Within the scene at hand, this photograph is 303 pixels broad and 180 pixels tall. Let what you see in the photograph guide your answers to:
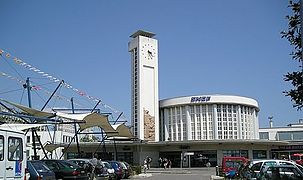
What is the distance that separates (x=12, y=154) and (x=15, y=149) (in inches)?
9.3

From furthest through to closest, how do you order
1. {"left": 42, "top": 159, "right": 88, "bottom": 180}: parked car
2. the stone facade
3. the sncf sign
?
the stone facade, the sncf sign, {"left": 42, "top": 159, "right": 88, "bottom": 180}: parked car

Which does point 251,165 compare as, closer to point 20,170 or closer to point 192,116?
point 20,170

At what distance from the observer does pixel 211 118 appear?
75125 millimetres

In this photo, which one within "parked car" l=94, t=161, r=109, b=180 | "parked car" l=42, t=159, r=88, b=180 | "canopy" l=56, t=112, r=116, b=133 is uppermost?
"canopy" l=56, t=112, r=116, b=133

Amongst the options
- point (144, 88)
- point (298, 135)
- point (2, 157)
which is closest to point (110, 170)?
point (2, 157)

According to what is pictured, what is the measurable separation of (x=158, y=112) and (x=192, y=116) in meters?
7.16

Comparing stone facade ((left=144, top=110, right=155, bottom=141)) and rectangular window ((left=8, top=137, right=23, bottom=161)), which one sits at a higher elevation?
stone facade ((left=144, top=110, right=155, bottom=141))

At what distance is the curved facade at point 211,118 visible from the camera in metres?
74.8

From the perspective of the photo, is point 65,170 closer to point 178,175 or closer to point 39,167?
point 39,167

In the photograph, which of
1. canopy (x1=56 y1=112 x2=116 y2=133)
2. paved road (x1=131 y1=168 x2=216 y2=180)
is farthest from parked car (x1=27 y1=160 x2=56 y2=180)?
paved road (x1=131 y1=168 x2=216 y2=180)

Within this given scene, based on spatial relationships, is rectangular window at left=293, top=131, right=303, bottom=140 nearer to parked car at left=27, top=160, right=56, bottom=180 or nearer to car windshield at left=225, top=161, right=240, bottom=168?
car windshield at left=225, top=161, right=240, bottom=168

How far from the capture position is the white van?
11750 mm

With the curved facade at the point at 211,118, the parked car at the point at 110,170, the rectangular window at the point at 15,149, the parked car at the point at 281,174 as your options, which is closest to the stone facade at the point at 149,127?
the curved facade at the point at 211,118

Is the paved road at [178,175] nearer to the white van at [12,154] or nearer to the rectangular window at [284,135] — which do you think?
the white van at [12,154]
